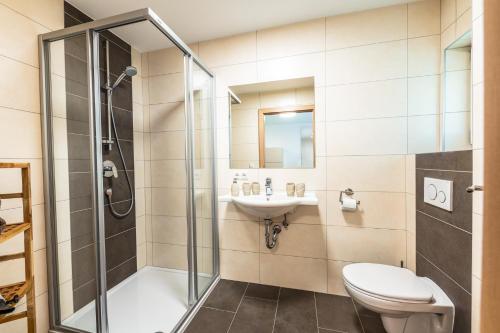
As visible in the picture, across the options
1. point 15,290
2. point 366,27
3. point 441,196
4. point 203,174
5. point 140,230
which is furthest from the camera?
point 140,230

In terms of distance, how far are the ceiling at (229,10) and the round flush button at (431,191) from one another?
134cm

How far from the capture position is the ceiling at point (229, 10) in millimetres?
1610

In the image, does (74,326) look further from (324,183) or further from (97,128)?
(324,183)

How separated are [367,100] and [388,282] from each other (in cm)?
126

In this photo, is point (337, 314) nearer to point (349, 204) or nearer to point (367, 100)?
point (349, 204)

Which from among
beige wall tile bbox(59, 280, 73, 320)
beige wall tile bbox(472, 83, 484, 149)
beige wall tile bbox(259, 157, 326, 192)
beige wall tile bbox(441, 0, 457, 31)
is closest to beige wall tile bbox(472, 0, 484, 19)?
beige wall tile bbox(472, 83, 484, 149)

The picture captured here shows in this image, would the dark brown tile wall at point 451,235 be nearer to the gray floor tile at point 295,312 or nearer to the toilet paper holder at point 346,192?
the toilet paper holder at point 346,192

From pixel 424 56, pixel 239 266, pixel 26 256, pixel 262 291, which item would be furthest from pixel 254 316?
pixel 424 56

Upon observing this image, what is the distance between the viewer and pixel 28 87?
133 cm

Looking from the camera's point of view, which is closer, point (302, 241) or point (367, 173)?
point (367, 173)

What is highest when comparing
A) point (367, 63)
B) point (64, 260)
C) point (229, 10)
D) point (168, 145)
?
point (229, 10)

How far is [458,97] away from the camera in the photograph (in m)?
1.47

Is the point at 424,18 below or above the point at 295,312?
above

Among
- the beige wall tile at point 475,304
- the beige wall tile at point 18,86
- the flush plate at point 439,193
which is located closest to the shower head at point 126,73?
the beige wall tile at point 18,86
